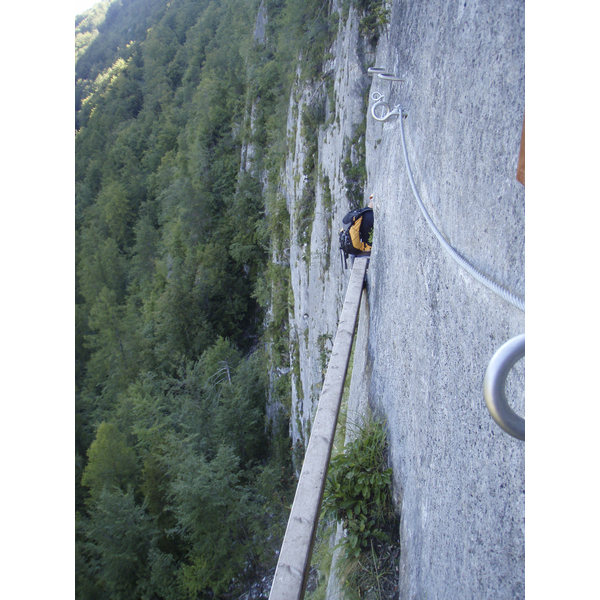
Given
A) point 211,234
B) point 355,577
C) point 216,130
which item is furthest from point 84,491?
point 355,577

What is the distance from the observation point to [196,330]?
23359mm

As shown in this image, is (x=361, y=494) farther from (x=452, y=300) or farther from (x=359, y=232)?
(x=359, y=232)

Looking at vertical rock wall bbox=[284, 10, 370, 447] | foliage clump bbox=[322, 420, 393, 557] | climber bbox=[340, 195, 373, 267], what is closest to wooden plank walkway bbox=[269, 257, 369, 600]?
foliage clump bbox=[322, 420, 393, 557]

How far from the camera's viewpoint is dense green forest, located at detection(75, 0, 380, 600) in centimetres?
1479

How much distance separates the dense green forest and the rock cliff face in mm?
7128

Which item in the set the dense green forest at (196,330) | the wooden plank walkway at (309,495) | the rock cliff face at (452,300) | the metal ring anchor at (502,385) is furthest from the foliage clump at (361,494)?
the dense green forest at (196,330)

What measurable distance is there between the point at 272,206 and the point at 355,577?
1364 centimetres

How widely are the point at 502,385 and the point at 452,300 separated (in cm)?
143

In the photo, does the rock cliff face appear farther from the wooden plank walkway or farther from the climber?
the climber

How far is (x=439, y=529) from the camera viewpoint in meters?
1.89

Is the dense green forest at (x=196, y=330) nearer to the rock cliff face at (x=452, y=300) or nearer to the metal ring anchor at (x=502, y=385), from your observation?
the rock cliff face at (x=452, y=300)

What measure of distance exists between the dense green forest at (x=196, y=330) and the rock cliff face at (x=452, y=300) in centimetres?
713

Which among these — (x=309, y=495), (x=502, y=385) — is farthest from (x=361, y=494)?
(x=502, y=385)

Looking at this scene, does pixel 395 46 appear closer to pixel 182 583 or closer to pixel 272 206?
pixel 272 206
